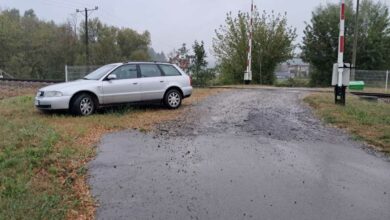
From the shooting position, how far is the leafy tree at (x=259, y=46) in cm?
3078

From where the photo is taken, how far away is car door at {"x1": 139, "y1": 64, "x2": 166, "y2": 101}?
12031mm

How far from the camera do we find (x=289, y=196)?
5246 millimetres

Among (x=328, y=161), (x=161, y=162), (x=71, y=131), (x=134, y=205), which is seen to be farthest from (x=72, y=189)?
(x=328, y=161)

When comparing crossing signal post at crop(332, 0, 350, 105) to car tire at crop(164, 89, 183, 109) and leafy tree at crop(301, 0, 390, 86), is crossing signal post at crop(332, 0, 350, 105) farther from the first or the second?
leafy tree at crop(301, 0, 390, 86)

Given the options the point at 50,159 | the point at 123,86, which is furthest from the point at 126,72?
the point at 50,159

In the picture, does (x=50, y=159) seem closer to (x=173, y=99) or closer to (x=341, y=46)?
(x=173, y=99)

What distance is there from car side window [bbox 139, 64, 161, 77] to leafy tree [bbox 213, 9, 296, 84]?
17987 mm

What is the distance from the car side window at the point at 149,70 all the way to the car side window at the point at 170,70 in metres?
0.22

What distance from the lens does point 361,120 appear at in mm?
10555

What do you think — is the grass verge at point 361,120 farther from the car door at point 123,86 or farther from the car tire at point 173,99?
the car door at point 123,86

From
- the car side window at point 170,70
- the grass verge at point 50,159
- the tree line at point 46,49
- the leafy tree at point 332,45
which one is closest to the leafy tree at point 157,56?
the tree line at point 46,49

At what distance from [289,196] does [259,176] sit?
2.68 ft

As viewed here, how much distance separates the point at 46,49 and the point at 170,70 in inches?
2350

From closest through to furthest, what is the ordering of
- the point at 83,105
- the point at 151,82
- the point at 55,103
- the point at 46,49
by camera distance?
the point at 55,103 → the point at 83,105 → the point at 151,82 → the point at 46,49
